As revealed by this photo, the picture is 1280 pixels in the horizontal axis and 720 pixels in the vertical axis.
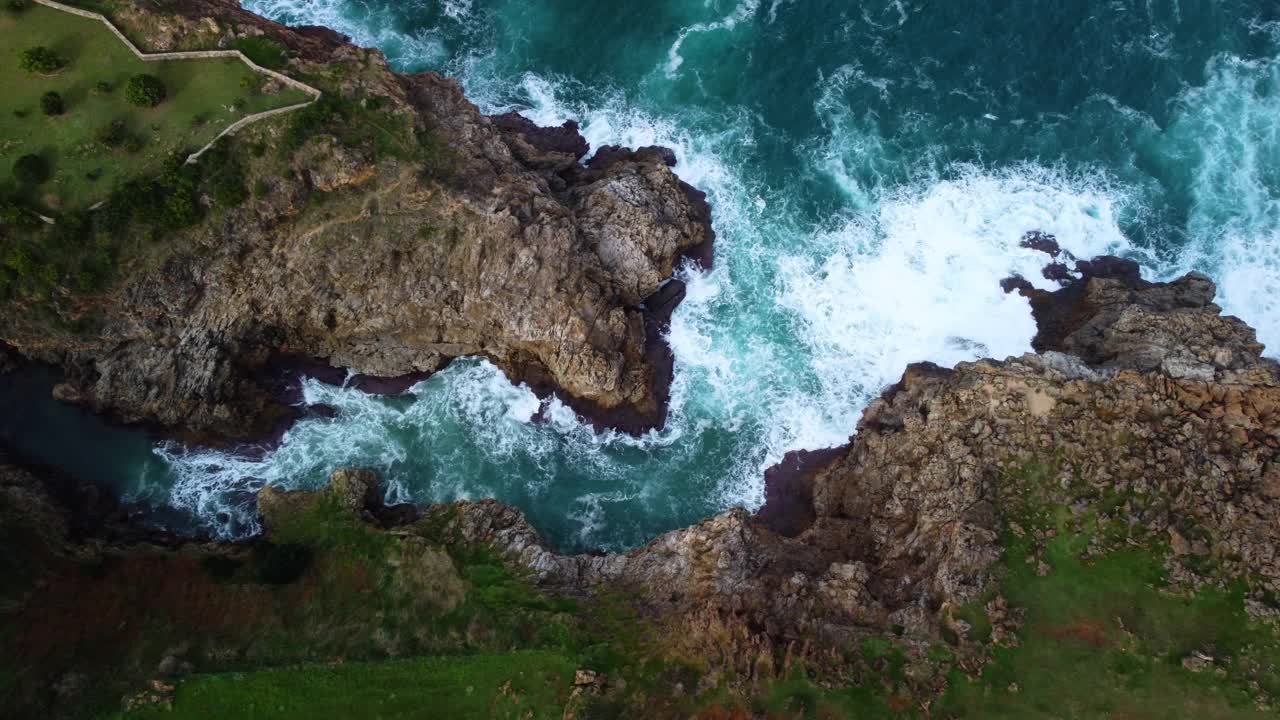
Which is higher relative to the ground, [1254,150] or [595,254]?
[1254,150]

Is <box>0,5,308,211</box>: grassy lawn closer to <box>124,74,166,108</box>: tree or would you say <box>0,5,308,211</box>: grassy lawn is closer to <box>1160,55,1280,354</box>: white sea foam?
<box>124,74,166,108</box>: tree

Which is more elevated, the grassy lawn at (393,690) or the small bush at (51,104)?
the small bush at (51,104)

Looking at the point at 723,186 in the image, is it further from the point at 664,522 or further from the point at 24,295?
the point at 24,295

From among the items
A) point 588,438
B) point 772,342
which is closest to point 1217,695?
point 772,342

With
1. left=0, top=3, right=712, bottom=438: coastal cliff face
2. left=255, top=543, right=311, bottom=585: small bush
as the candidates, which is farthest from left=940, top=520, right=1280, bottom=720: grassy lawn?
left=255, top=543, right=311, bottom=585: small bush

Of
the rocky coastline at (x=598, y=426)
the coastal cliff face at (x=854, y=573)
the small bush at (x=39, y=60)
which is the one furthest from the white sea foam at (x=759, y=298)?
the small bush at (x=39, y=60)

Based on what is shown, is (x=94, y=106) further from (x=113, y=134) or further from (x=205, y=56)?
(x=205, y=56)

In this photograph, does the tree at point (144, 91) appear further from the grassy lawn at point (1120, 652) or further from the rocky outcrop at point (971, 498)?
the grassy lawn at point (1120, 652)
